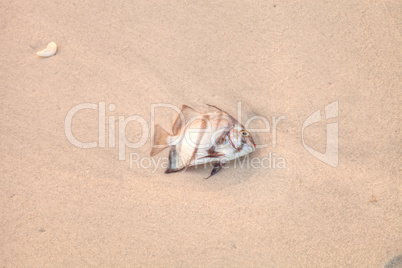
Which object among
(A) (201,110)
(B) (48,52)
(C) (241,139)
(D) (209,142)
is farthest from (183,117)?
(B) (48,52)

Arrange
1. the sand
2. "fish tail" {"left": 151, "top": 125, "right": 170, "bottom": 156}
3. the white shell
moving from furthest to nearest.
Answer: the white shell < "fish tail" {"left": 151, "top": 125, "right": 170, "bottom": 156} < the sand

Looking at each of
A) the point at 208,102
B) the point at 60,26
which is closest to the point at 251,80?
the point at 208,102

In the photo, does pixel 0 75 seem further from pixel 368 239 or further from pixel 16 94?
pixel 368 239

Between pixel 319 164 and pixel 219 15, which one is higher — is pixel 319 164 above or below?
below

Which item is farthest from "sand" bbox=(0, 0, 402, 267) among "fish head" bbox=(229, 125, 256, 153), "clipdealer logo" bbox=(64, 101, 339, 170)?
"fish head" bbox=(229, 125, 256, 153)

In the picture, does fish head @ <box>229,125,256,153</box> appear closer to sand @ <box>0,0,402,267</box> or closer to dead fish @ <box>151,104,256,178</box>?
dead fish @ <box>151,104,256,178</box>

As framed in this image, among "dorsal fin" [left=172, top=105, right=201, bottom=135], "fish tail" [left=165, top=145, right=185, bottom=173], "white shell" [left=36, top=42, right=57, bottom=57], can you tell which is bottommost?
"fish tail" [left=165, top=145, right=185, bottom=173]
